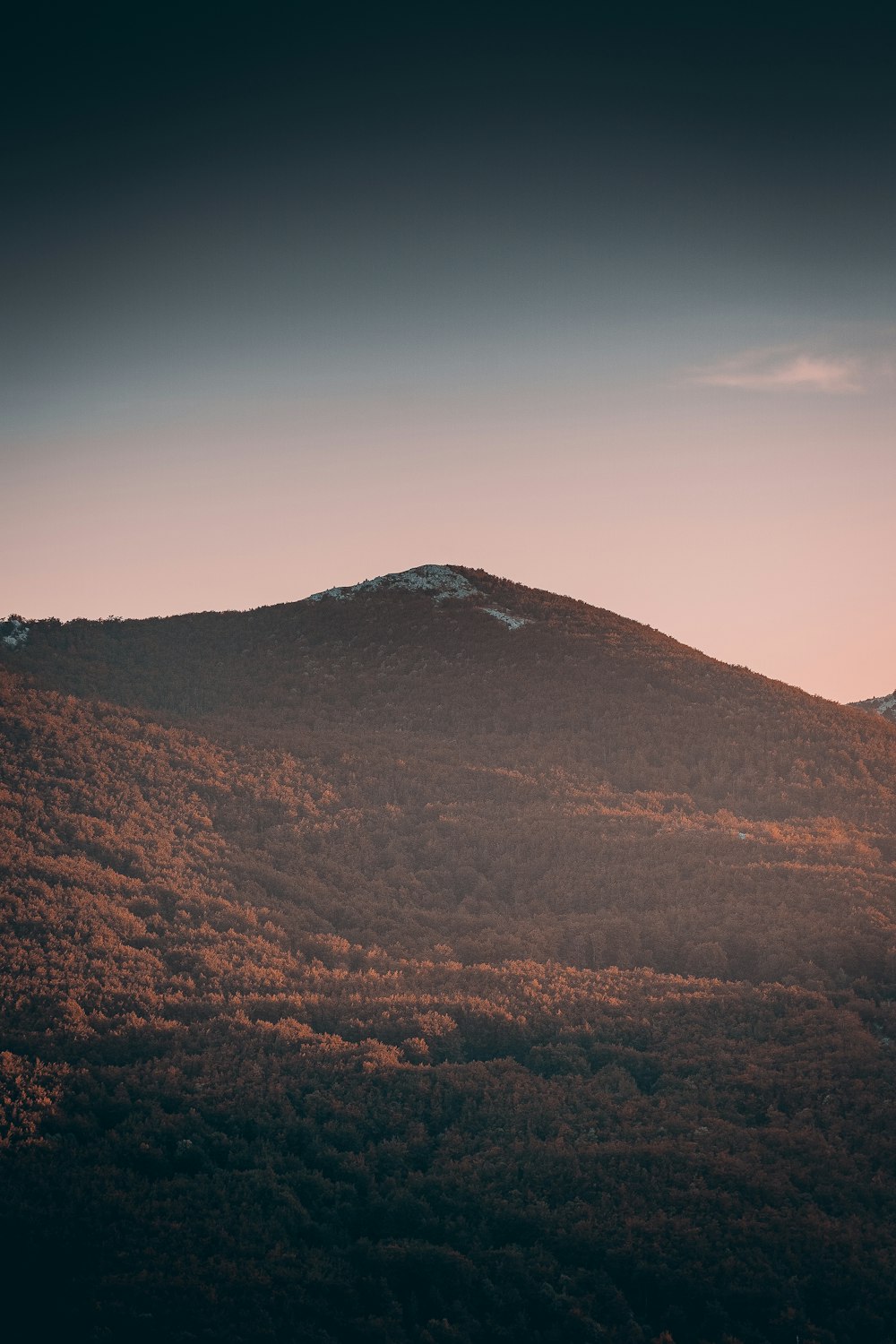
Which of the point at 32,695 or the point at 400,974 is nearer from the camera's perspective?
the point at 400,974

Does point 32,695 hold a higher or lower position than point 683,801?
higher

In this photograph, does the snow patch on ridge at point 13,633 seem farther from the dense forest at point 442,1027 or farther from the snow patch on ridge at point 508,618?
the snow patch on ridge at point 508,618

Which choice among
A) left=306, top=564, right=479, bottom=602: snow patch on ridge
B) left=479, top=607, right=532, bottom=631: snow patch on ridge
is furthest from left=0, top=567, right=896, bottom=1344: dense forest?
left=306, top=564, right=479, bottom=602: snow patch on ridge

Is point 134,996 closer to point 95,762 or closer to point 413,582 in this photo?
point 95,762

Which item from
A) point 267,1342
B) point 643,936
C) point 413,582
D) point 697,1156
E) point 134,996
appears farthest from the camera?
point 413,582

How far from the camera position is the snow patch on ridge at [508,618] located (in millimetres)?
45500

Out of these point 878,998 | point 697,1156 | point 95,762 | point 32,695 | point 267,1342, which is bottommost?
point 267,1342

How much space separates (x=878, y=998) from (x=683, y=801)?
41.4 feet

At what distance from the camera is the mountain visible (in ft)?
174

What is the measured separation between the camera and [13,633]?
39719 mm

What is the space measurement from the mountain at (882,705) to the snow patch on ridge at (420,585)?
2648cm

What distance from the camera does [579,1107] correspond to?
12.7 meters

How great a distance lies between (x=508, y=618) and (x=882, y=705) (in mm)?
28098

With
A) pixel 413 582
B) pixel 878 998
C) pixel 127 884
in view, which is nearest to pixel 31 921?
pixel 127 884
